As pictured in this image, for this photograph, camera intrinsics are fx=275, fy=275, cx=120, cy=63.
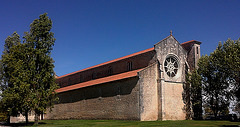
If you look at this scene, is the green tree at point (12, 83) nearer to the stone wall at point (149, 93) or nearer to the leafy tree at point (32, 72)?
the leafy tree at point (32, 72)

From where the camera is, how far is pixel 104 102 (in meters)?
41.4

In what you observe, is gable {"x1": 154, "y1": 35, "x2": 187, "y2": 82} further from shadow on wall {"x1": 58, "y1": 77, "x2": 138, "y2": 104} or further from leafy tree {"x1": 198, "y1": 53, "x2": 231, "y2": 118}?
shadow on wall {"x1": 58, "y1": 77, "x2": 138, "y2": 104}

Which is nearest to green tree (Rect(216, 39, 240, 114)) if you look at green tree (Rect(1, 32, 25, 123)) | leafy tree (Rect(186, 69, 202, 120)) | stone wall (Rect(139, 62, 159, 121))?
leafy tree (Rect(186, 69, 202, 120))

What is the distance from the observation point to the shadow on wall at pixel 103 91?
38031mm

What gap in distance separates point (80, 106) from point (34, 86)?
12.8 meters

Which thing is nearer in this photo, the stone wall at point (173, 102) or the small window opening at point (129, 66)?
the stone wall at point (173, 102)

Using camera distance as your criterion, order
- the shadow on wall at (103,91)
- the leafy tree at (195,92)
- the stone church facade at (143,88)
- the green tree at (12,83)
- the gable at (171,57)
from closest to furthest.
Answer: the green tree at (12,83) < the stone church facade at (143,88) < the shadow on wall at (103,91) < the gable at (171,57) < the leafy tree at (195,92)

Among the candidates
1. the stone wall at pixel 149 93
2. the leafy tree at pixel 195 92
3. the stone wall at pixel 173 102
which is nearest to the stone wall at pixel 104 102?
the stone wall at pixel 149 93

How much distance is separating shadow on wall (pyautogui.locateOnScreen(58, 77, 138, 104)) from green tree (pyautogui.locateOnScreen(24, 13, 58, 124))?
26.2ft

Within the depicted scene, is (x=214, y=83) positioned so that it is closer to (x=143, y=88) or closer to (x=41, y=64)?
(x=143, y=88)

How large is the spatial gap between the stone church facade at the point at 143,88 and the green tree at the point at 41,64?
844cm

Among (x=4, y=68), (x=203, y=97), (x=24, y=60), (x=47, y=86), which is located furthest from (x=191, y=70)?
(x=4, y=68)

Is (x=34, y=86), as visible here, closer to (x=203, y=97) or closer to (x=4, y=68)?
(x=4, y=68)

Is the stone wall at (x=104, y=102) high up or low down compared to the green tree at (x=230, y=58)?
down
